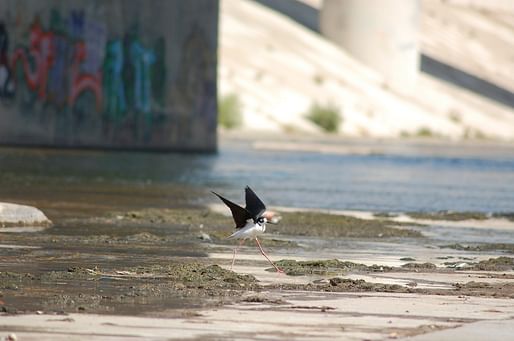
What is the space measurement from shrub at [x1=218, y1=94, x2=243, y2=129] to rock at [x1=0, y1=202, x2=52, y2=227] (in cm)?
3892

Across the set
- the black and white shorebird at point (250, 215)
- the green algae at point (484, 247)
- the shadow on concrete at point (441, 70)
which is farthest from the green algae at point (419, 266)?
the shadow on concrete at point (441, 70)

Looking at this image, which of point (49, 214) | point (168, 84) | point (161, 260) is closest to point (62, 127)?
point (168, 84)

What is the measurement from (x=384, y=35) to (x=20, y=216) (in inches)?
2296

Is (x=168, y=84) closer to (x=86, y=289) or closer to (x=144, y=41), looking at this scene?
(x=144, y=41)

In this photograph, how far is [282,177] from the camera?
32.4 m

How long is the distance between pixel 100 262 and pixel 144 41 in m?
25.2

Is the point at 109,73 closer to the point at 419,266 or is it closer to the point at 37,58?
the point at 37,58

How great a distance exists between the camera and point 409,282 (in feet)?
46.4

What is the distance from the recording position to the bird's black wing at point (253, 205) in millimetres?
13797

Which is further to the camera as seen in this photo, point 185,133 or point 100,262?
point 185,133

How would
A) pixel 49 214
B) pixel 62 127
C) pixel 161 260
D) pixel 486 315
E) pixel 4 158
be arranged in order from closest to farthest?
pixel 486 315
pixel 161 260
pixel 49 214
pixel 4 158
pixel 62 127

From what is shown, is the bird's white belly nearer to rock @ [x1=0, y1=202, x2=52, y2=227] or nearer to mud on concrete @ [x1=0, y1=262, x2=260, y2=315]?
mud on concrete @ [x1=0, y1=262, x2=260, y2=315]

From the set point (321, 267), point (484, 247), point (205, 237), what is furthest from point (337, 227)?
point (321, 267)

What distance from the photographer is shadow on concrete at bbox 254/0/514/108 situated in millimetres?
83875
